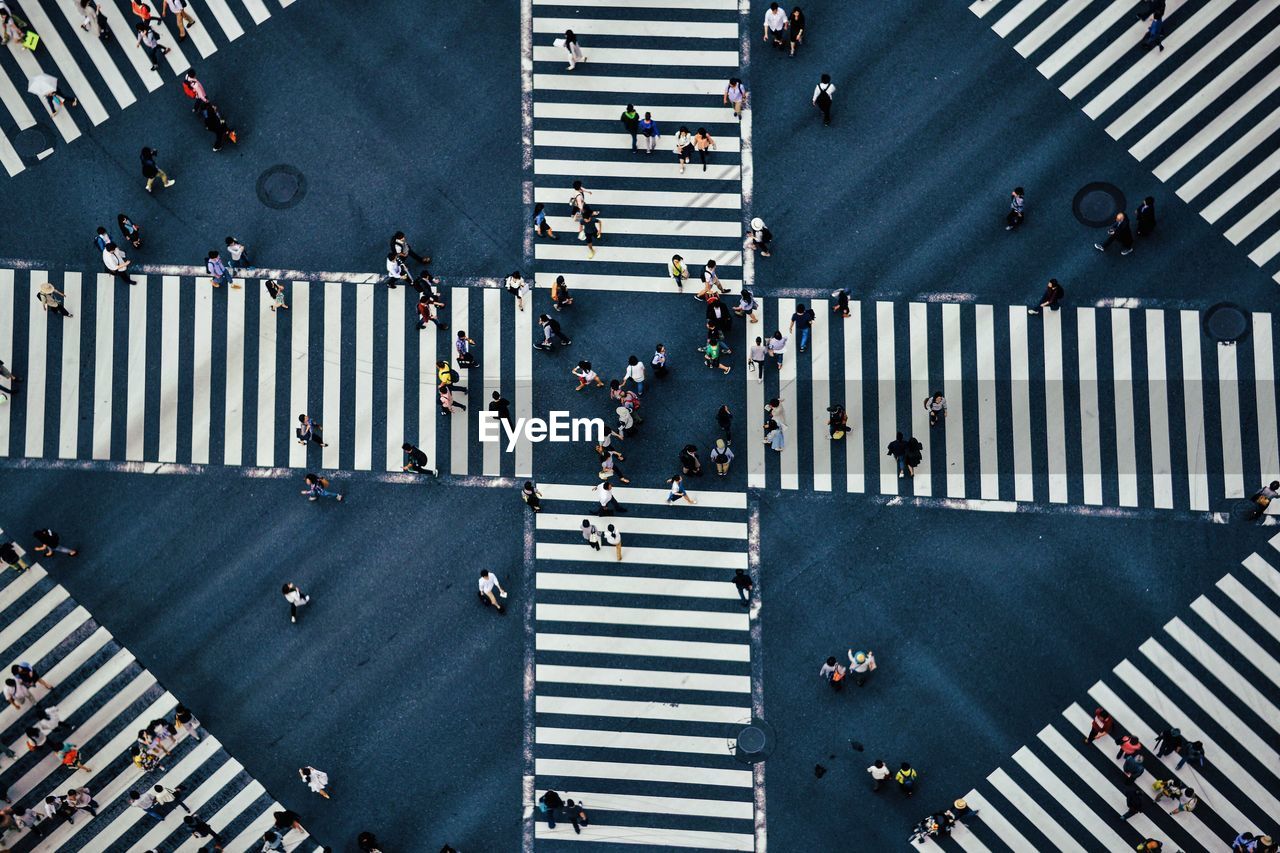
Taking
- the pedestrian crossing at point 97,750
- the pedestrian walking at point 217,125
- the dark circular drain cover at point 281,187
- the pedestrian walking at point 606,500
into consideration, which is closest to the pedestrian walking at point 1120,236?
the pedestrian walking at point 606,500

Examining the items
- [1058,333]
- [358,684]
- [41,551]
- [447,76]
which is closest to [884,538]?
[1058,333]

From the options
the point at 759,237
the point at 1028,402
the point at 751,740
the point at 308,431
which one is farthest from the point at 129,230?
the point at 1028,402

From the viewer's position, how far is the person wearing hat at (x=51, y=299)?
39.1m

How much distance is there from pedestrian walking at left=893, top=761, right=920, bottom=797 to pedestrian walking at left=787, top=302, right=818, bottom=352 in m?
10.5

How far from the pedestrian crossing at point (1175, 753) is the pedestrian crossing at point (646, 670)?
245 inches

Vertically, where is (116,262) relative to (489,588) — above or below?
above

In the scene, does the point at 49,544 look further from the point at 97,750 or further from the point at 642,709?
the point at 642,709

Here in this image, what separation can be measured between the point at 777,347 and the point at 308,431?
11.7 metres

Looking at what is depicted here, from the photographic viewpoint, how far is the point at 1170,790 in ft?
120

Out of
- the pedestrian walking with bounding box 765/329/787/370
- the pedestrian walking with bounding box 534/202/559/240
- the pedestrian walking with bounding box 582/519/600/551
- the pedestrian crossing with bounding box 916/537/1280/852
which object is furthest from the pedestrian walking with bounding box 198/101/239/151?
the pedestrian crossing with bounding box 916/537/1280/852

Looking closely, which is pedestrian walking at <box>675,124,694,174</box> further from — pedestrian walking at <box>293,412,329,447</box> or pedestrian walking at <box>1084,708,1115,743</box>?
pedestrian walking at <box>1084,708,1115,743</box>

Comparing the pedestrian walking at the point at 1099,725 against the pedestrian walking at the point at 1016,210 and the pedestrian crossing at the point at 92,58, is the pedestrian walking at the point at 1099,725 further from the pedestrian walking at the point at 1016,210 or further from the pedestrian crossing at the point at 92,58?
the pedestrian crossing at the point at 92,58

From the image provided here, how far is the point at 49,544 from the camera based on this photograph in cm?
3825

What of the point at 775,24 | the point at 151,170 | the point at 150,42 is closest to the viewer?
the point at 775,24
